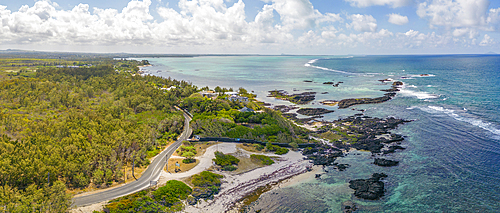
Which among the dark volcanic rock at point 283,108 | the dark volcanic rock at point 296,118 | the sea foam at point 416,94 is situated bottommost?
the dark volcanic rock at point 296,118

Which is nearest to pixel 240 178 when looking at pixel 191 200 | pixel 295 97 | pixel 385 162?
pixel 191 200

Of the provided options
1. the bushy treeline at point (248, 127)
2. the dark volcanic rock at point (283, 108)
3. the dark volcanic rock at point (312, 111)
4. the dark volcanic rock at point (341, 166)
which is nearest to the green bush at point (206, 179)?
the bushy treeline at point (248, 127)

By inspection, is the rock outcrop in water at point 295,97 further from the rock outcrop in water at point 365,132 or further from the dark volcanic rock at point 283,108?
the rock outcrop in water at point 365,132

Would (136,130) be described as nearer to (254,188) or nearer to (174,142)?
(174,142)

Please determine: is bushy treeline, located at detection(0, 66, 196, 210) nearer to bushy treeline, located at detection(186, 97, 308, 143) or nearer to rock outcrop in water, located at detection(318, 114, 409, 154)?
bushy treeline, located at detection(186, 97, 308, 143)

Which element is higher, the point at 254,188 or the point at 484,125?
the point at 484,125

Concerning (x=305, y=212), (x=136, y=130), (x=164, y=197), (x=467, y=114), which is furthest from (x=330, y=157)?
(x=467, y=114)
